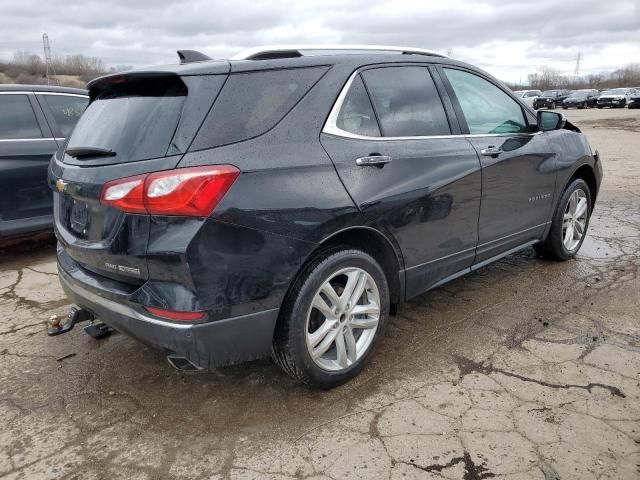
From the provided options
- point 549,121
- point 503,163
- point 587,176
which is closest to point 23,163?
point 503,163

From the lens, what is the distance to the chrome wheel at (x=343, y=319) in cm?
268

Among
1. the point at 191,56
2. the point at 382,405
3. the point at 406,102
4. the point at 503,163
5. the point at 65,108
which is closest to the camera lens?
the point at 382,405

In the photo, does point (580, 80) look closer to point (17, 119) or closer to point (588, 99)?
point (588, 99)

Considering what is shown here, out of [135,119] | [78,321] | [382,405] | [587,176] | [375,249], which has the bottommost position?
[382,405]

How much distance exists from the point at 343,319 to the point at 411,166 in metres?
0.95

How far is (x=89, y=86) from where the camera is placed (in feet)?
10.2

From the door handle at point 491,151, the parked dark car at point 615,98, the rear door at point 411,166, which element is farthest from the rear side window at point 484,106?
the parked dark car at point 615,98

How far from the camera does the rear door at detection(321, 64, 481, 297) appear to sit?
2.76 m

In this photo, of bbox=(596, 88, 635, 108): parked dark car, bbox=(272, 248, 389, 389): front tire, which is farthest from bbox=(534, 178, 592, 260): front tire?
bbox=(596, 88, 635, 108): parked dark car

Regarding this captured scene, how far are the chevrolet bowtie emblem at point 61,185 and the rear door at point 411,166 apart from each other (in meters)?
1.35

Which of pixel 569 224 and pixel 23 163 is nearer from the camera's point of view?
pixel 569 224

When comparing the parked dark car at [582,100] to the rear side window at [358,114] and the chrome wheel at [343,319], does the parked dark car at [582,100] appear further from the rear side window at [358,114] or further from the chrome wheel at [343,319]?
the chrome wheel at [343,319]

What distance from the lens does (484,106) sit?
3777mm

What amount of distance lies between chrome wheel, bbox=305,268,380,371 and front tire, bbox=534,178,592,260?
2366mm
